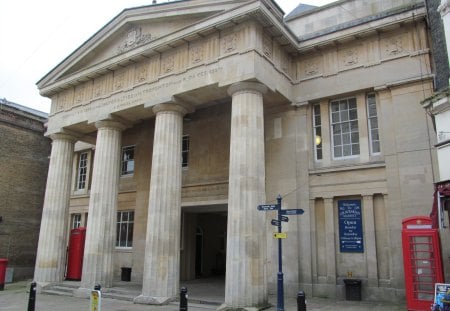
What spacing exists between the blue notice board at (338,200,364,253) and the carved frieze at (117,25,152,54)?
972 cm

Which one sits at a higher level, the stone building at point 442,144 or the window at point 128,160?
the window at point 128,160

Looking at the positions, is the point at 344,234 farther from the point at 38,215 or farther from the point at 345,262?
the point at 38,215

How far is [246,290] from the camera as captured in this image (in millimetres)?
11539

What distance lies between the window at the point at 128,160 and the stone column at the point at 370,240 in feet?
38.2

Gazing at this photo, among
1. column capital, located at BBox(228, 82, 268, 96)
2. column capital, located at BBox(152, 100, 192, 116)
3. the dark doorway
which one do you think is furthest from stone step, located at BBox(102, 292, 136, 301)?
column capital, located at BBox(228, 82, 268, 96)

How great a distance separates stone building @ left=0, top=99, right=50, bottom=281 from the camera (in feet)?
75.9

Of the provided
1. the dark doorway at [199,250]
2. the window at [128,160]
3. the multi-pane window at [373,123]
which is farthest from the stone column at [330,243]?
the window at [128,160]

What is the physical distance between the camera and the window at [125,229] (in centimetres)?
1972

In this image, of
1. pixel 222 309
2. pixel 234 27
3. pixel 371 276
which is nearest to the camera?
pixel 222 309

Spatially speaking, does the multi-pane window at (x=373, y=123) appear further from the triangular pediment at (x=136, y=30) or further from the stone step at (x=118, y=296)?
the stone step at (x=118, y=296)

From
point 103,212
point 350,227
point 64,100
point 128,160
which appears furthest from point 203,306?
point 64,100

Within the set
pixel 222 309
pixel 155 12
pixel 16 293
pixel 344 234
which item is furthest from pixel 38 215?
pixel 344 234

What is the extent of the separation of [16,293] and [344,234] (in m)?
13.2

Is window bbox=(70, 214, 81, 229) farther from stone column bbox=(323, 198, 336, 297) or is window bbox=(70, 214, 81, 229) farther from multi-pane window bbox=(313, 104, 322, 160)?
stone column bbox=(323, 198, 336, 297)
